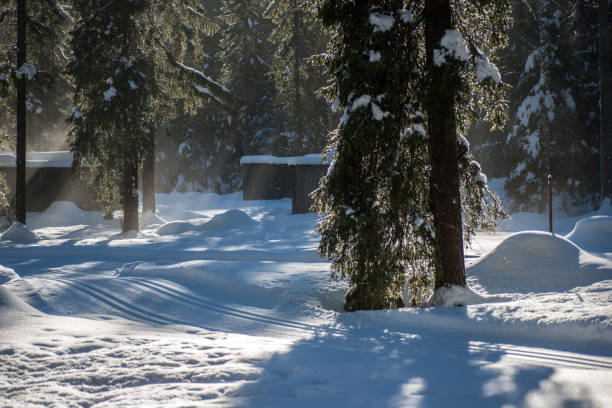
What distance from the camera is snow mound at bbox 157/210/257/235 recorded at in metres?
16.9

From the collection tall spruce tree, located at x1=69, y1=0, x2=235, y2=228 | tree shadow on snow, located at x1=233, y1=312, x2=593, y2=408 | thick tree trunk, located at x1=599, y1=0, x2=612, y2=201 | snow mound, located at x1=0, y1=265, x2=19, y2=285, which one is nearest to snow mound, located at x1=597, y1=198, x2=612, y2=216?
thick tree trunk, located at x1=599, y1=0, x2=612, y2=201

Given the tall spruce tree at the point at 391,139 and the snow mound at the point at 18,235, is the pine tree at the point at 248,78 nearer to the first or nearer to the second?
the snow mound at the point at 18,235

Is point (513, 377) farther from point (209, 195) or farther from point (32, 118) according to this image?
point (32, 118)

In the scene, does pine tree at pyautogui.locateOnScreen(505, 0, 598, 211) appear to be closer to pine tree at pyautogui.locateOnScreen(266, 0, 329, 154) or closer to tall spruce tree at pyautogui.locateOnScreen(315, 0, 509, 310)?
pine tree at pyautogui.locateOnScreen(266, 0, 329, 154)

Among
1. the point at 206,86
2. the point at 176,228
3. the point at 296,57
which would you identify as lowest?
the point at 176,228

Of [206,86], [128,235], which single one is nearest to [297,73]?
[206,86]

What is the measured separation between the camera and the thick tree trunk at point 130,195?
15317mm

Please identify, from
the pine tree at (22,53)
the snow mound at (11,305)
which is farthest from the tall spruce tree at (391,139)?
the pine tree at (22,53)

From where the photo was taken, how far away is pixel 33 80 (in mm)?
16219

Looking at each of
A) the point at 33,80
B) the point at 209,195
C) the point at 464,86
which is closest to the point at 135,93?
the point at 33,80

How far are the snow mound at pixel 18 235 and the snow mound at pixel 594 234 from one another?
53.8 ft

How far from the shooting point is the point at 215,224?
17.7 metres

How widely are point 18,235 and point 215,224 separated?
6.51 m

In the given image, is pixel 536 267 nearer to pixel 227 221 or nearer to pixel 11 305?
pixel 11 305
